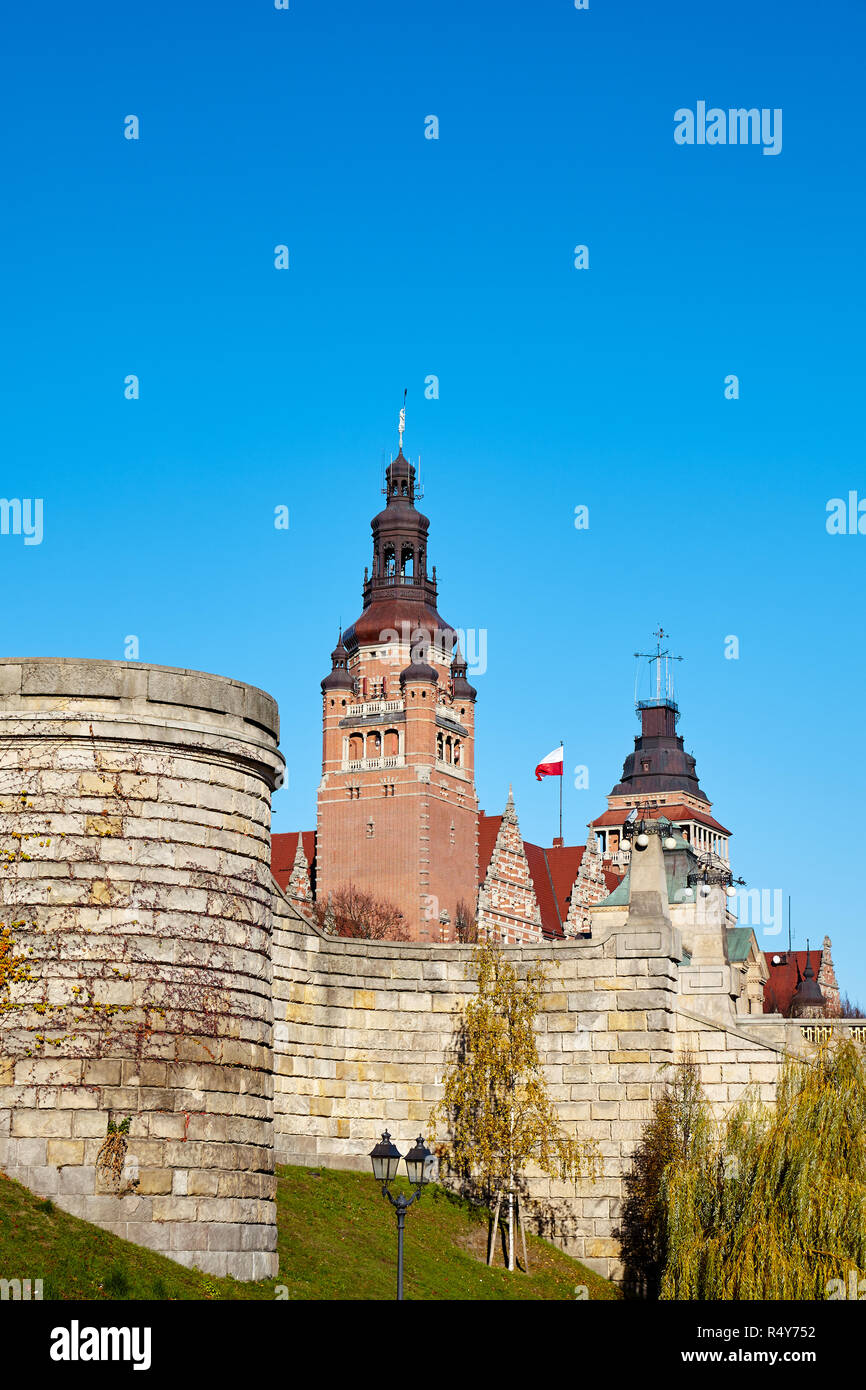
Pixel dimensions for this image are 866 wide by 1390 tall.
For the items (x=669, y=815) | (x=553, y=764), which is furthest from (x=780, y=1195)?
(x=669, y=815)

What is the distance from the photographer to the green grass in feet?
65.8

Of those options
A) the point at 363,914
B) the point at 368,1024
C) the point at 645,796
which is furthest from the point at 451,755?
the point at 368,1024

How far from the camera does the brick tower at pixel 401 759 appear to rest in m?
123

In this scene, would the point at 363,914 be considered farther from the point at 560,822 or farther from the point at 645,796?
the point at 645,796

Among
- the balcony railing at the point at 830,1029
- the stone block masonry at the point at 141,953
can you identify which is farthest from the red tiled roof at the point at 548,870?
the stone block masonry at the point at 141,953

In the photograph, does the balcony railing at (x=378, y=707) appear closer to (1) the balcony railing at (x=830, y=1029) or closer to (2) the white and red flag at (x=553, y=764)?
(2) the white and red flag at (x=553, y=764)

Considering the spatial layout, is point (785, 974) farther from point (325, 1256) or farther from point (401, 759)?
point (325, 1256)

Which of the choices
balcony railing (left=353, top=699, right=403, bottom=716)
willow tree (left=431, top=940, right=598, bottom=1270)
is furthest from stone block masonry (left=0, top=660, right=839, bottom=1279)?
balcony railing (left=353, top=699, right=403, bottom=716)

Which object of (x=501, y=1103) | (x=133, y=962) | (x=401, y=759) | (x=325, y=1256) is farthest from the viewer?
(x=401, y=759)

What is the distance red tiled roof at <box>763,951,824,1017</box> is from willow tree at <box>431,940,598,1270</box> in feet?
373

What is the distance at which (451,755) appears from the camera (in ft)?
430

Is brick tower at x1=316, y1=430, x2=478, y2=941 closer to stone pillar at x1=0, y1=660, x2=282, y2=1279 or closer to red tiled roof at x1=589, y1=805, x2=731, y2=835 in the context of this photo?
red tiled roof at x1=589, y1=805, x2=731, y2=835

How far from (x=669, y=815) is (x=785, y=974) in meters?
25.5

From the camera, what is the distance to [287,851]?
13575 centimetres
